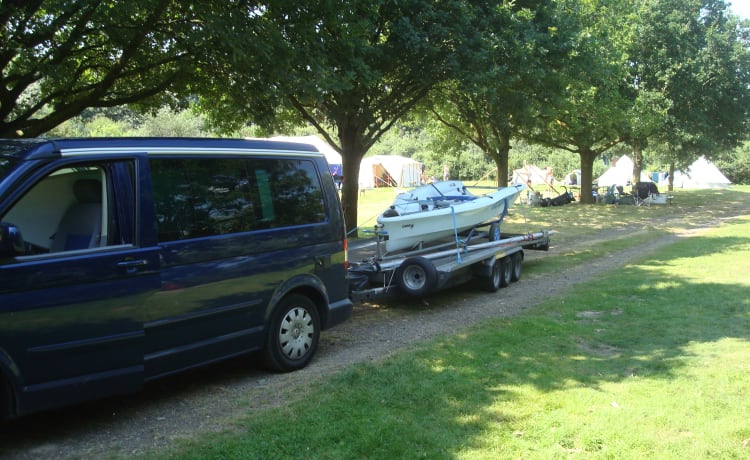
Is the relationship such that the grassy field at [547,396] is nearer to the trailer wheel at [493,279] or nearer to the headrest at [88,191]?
the trailer wheel at [493,279]

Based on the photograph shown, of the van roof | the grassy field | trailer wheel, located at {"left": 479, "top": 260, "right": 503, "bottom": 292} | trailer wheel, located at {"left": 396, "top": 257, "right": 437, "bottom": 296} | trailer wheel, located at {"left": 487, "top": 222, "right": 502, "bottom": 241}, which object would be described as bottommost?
the grassy field

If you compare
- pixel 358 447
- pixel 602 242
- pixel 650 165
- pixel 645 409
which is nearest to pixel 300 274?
pixel 358 447

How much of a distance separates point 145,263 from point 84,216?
0.62m

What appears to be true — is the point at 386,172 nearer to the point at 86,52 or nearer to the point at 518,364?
the point at 86,52

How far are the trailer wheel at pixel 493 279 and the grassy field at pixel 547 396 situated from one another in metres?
1.18

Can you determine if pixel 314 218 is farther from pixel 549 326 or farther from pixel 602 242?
pixel 602 242

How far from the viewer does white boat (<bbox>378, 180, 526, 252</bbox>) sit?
954 cm

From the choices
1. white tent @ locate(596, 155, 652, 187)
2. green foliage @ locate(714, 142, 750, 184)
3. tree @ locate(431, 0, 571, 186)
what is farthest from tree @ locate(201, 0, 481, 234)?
green foliage @ locate(714, 142, 750, 184)

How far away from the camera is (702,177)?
57656mm

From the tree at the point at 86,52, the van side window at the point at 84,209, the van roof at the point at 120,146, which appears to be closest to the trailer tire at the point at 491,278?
the van roof at the point at 120,146

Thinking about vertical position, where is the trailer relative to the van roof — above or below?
below

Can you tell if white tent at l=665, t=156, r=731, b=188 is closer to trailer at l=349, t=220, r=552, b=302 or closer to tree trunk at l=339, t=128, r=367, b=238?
tree trunk at l=339, t=128, r=367, b=238

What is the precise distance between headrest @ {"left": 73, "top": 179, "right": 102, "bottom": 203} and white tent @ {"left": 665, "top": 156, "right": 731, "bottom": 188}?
60848 millimetres

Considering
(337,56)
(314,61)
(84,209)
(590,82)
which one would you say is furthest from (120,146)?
(590,82)
